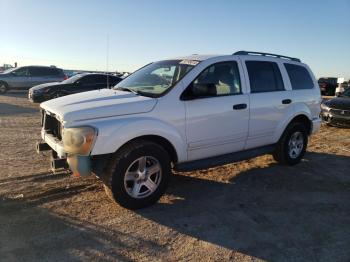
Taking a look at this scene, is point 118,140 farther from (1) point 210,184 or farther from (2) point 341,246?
(2) point 341,246

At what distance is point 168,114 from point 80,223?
5.66ft

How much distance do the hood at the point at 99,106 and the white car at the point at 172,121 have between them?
12mm

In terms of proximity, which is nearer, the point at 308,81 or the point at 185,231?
the point at 185,231

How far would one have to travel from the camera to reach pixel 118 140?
4.62 m

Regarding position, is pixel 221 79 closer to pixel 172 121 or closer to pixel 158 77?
pixel 158 77

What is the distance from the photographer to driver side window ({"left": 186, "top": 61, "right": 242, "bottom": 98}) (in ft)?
17.6

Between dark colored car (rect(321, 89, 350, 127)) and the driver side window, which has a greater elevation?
the driver side window

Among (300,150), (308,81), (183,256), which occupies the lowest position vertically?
(183,256)

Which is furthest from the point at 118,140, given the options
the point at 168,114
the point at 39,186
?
the point at 39,186

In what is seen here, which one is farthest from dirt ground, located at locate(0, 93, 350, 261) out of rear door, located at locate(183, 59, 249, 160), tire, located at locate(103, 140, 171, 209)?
rear door, located at locate(183, 59, 249, 160)

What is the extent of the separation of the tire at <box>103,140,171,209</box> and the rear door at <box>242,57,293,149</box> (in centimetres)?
181

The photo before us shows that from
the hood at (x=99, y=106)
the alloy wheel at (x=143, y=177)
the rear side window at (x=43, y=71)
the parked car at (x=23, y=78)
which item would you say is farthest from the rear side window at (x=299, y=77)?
the rear side window at (x=43, y=71)

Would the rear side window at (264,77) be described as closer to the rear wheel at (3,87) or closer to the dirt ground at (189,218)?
the dirt ground at (189,218)

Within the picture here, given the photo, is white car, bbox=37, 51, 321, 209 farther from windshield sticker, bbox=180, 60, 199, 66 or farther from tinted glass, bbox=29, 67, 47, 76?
tinted glass, bbox=29, 67, 47, 76
